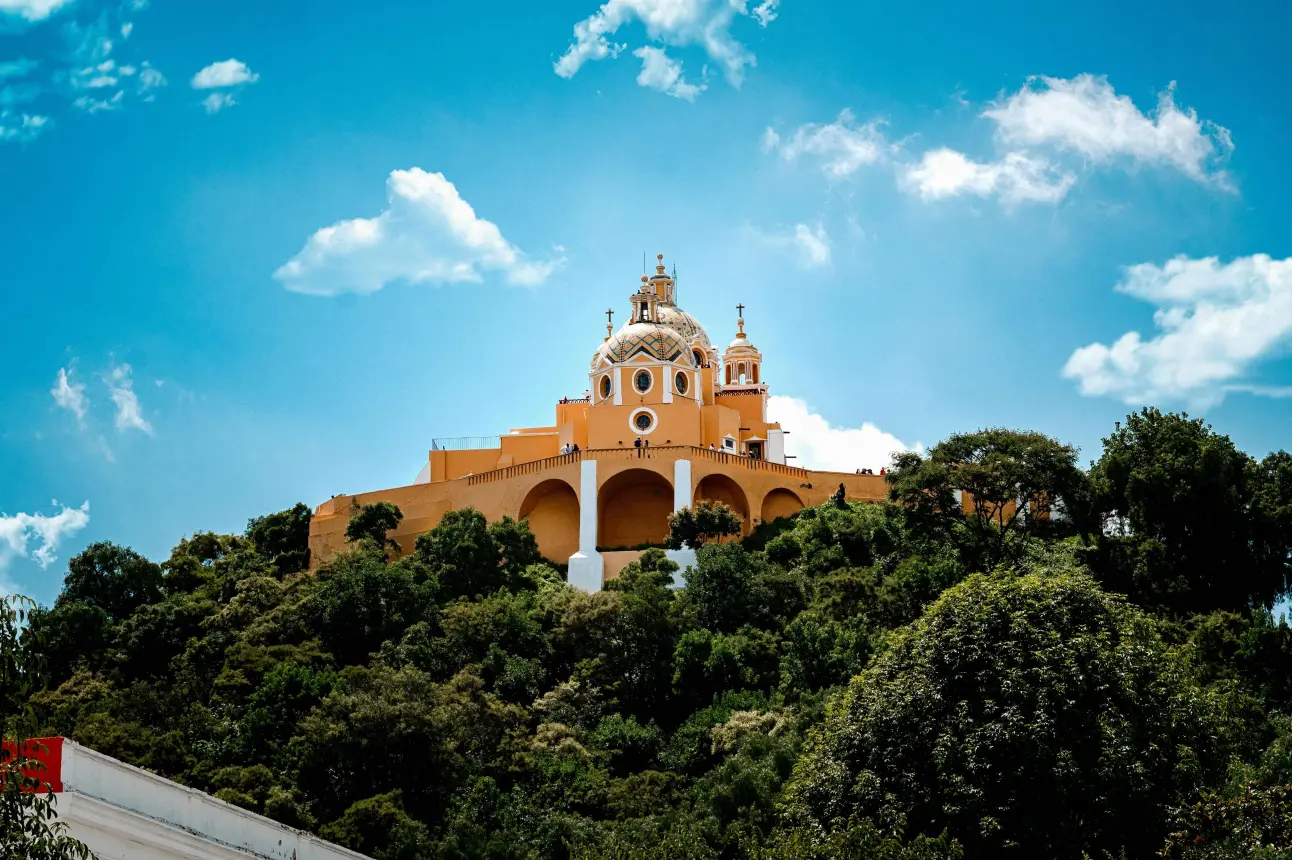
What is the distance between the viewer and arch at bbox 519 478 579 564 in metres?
37.4

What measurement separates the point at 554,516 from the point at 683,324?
8.55m

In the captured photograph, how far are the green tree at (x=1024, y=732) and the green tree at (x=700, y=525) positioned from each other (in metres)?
15.2

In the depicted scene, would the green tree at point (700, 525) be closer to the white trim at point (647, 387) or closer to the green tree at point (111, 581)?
the white trim at point (647, 387)

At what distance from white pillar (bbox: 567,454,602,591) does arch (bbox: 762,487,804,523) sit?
13.0ft

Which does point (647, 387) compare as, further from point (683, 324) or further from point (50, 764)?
point (50, 764)

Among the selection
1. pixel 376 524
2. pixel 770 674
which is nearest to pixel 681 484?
pixel 376 524

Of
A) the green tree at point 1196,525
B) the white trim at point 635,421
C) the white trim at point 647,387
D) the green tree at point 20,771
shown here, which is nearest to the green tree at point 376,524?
the white trim at point 635,421

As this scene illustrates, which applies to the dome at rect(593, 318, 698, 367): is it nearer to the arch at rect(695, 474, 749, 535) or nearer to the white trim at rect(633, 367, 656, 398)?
the white trim at rect(633, 367, 656, 398)

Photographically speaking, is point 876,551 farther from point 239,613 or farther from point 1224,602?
point 239,613

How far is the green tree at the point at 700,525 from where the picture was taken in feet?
112

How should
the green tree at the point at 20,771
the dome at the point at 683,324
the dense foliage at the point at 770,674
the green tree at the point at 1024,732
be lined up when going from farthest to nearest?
1. the dome at the point at 683,324
2. the dense foliage at the point at 770,674
3. the green tree at the point at 1024,732
4. the green tree at the point at 20,771

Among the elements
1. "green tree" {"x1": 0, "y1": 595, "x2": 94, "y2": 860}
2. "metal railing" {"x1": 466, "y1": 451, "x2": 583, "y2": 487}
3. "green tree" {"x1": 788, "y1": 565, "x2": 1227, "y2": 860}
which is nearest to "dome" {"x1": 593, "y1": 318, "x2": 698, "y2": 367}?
"metal railing" {"x1": 466, "y1": 451, "x2": 583, "y2": 487}

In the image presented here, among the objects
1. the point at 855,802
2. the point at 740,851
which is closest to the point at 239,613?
the point at 740,851

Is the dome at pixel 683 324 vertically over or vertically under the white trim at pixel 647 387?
over
